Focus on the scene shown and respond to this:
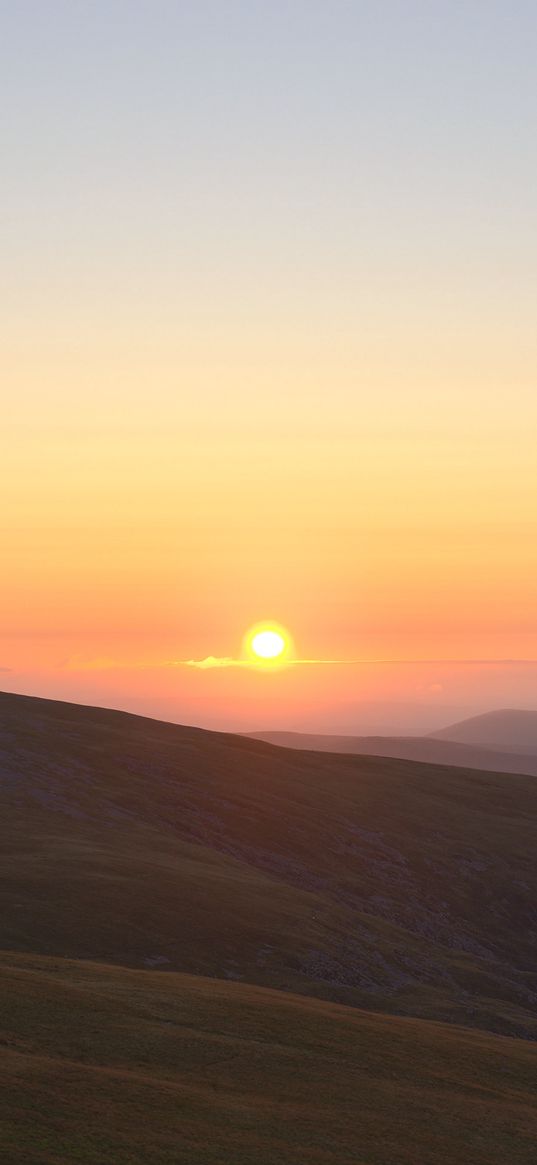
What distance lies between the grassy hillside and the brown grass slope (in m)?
16.6

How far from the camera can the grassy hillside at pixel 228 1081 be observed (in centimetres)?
3456

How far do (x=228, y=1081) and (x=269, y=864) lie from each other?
7684cm

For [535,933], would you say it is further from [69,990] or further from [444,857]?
[69,990]

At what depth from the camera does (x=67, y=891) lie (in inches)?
3103

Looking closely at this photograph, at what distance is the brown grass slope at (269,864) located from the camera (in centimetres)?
7612

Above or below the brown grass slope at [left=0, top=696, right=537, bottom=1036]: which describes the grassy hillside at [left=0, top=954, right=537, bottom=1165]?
below

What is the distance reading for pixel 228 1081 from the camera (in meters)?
42.2

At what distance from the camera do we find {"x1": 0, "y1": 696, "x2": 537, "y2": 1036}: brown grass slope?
250 feet

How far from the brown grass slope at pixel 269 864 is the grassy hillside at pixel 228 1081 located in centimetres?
1661

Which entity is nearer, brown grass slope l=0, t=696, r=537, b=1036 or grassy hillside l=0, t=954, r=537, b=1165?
grassy hillside l=0, t=954, r=537, b=1165

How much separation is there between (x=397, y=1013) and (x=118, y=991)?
26701mm

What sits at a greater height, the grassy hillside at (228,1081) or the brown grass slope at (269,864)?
the brown grass slope at (269,864)

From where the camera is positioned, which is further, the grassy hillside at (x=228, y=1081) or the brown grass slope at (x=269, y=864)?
the brown grass slope at (x=269, y=864)

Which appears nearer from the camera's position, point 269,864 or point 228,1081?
point 228,1081
